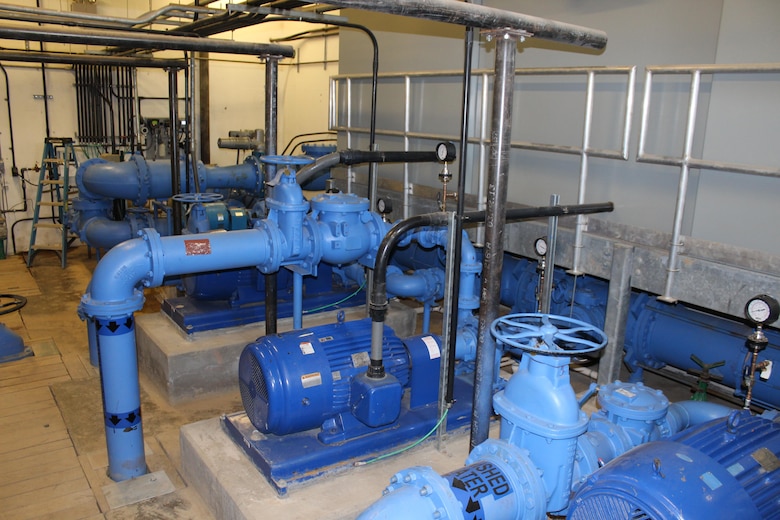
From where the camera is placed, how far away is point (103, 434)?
373 centimetres

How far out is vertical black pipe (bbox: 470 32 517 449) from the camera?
224 centimetres

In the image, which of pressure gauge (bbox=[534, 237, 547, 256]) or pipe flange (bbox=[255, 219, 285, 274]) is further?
pressure gauge (bbox=[534, 237, 547, 256])

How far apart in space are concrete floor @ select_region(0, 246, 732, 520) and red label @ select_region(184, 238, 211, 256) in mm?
898

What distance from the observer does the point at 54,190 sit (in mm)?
8109

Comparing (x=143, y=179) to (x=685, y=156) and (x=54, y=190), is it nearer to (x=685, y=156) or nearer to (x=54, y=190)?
(x=54, y=190)

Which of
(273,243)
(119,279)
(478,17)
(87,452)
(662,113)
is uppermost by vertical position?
(478,17)

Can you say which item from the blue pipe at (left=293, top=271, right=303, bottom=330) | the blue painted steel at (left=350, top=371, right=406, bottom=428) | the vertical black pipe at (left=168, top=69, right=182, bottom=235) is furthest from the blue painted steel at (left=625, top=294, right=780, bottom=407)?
the vertical black pipe at (left=168, top=69, right=182, bottom=235)

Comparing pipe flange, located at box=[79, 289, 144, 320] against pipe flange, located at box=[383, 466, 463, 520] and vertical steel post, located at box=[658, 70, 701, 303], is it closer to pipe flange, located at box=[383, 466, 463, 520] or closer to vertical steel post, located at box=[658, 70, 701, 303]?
pipe flange, located at box=[383, 466, 463, 520]

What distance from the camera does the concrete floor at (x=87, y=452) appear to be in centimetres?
275

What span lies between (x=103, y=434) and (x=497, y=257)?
2731 mm

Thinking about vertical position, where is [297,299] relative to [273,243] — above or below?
below

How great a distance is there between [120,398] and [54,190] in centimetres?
614

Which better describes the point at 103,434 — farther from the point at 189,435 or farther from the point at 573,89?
the point at 573,89

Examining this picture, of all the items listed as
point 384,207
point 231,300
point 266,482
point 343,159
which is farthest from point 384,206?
point 266,482
